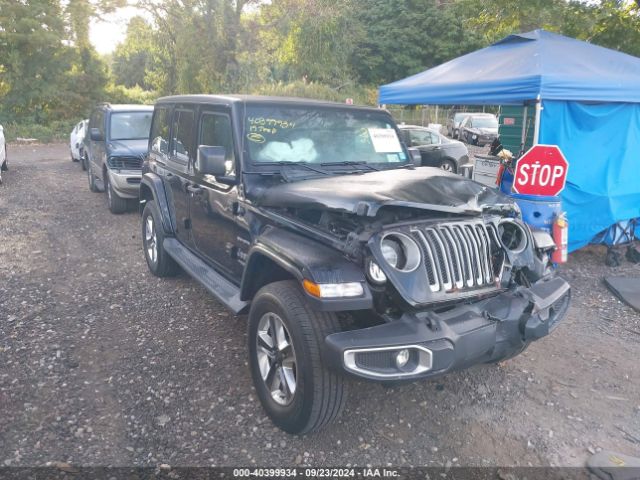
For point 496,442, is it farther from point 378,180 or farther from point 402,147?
point 402,147

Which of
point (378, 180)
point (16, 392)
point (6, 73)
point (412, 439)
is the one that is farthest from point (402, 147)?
point (6, 73)

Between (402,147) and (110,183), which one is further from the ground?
(402,147)

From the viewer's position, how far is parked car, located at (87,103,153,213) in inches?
332

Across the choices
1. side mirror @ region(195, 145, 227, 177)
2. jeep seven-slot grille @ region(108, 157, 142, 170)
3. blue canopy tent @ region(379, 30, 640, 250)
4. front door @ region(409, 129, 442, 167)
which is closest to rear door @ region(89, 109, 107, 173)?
jeep seven-slot grille @ region(108, 157, 142, 170)

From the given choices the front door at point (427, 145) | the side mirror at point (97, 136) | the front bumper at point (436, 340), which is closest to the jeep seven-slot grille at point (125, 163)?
the side mirror at point (97, 136)

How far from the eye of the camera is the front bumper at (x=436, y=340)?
2.53 metres

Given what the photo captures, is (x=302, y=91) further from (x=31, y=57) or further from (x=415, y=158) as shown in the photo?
(x=415, y=158)

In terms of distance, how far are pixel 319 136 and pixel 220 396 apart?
6.92 ft

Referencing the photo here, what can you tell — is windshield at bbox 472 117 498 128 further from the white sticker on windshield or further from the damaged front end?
the damaged front end

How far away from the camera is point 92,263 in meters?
6.33

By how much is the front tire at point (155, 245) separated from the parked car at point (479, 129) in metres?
18.7

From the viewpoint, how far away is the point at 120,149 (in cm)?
858

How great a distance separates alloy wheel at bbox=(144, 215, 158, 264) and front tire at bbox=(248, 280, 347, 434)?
2735 mm

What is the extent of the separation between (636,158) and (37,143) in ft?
79.7
